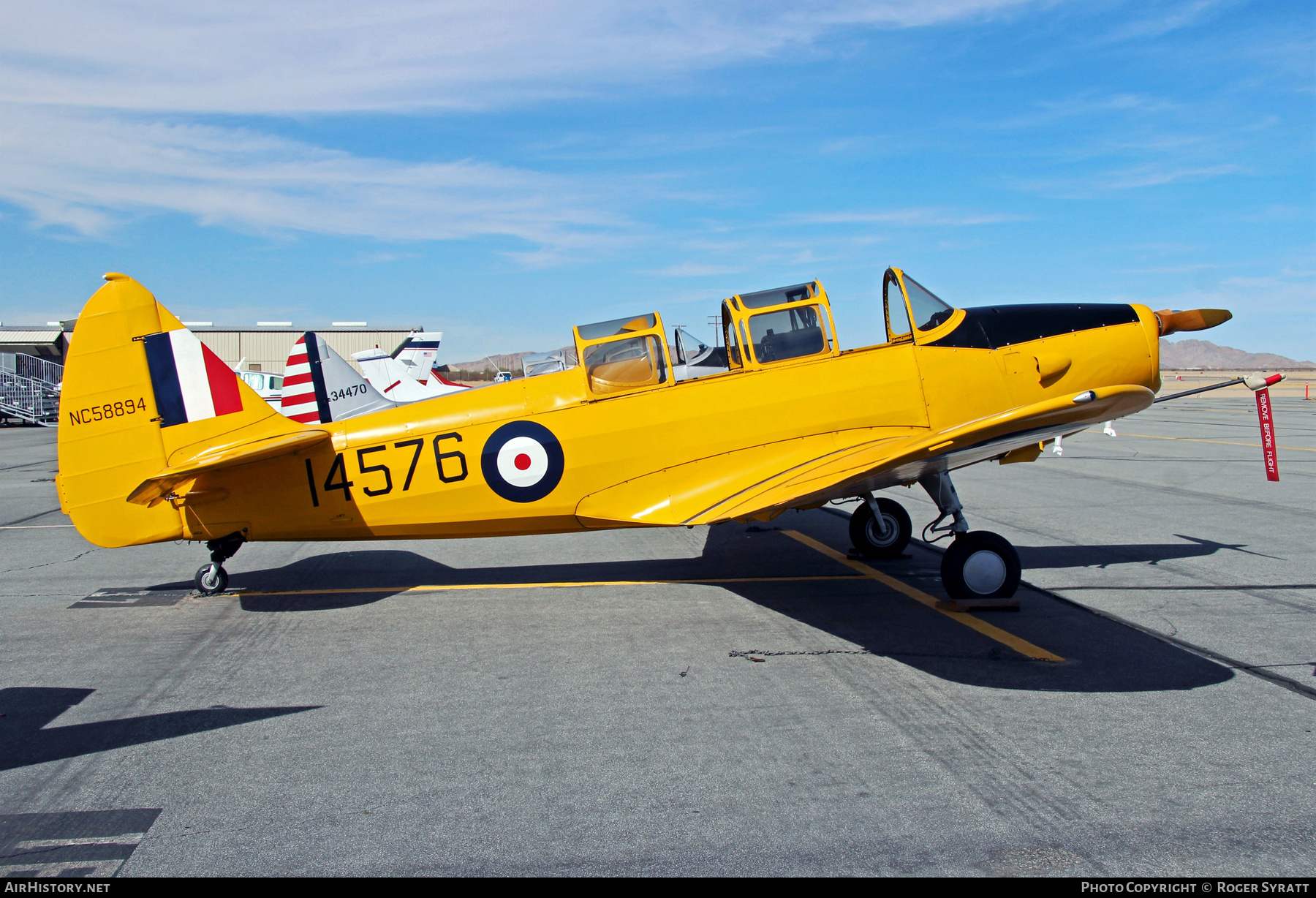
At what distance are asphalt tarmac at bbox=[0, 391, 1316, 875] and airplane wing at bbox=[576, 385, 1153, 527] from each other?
818 millimetres

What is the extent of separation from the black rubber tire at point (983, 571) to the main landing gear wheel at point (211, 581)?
5.87 m

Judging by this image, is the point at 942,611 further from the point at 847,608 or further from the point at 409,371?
the point at 409,371

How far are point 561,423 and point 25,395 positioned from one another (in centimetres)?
3693

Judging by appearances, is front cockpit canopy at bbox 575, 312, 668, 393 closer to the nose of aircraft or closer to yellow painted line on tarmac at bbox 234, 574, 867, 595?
yellow painted line on tarmac at bbox 234, 574, 867, 595

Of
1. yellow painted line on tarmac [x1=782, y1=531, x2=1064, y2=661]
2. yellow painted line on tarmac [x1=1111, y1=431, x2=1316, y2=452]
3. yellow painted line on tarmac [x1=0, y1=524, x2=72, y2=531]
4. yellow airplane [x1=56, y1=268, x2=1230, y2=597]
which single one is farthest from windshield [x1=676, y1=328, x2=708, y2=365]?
yellow painted line on tarmac [x1=1111, y1=431, x2=1316, y2=452]

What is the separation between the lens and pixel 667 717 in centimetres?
419

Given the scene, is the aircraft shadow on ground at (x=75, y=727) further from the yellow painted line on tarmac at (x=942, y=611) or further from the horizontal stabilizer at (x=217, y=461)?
the yellow painted line on tarmac at (x=942, y=611)

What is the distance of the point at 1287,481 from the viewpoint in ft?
38.7

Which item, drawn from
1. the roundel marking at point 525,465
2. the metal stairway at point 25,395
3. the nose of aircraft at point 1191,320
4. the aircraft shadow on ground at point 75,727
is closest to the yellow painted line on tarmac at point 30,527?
the aircraft shadow on ground at point 75,727

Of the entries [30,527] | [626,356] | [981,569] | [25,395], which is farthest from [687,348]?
[25,395]

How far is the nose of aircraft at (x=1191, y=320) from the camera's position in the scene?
6727 mm

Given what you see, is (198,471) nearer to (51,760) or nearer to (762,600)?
(51,760)

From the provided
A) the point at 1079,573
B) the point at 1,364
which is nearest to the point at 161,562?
the point at 1079,573

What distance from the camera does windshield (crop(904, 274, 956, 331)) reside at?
6.62 meters
